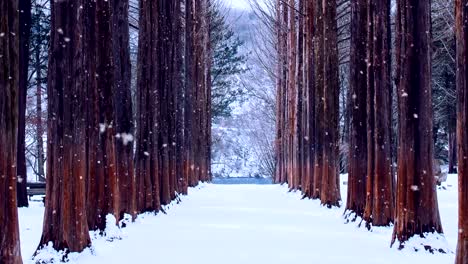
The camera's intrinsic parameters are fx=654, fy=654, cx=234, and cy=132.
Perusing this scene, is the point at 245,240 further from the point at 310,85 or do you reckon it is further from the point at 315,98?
the point at 310,85

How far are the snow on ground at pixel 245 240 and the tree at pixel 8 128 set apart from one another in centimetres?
173

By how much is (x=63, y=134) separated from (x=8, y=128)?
1.92 meters

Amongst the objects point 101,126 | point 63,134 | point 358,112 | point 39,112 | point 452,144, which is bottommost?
point 452,144

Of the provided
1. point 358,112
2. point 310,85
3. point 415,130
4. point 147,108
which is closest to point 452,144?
point 310,85

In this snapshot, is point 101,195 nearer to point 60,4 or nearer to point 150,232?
point 150,232

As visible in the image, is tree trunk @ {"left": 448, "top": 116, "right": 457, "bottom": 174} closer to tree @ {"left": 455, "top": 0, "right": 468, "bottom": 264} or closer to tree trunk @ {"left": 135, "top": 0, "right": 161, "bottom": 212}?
tree trunk @ {"left": 135, "top": 0, "right": 161, "bottom": 212}

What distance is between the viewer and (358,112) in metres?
13.1

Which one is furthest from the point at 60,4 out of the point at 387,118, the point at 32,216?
the point at 32,216

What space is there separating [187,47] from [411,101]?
19.1 metres

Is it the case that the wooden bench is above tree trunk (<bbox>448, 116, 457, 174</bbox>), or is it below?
below

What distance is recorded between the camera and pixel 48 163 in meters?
7.93

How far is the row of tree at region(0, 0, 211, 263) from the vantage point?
6031 mm

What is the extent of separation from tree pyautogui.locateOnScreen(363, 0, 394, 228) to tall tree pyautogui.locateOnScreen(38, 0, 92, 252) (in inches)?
207

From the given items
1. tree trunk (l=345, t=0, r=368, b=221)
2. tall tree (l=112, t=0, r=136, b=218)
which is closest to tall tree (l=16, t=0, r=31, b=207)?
tall tree (l=112, t=0, r=136, b=218)
